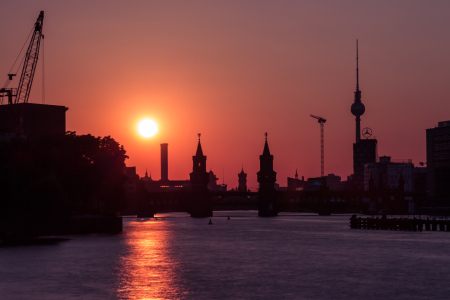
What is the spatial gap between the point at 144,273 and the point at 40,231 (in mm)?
41818

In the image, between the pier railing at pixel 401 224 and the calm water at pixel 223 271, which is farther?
the pier railing at pixel 401 224

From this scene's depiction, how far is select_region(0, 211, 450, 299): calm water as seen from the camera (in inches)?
2114

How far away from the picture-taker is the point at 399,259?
8150cm

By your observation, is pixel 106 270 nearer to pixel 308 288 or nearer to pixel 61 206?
pixel 308 288

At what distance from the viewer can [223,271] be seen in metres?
68.6

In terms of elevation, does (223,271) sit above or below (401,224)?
below

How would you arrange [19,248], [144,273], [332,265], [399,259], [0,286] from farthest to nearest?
1. [19,248]
2. [399,259]
3. [332,265]
4. [144,273]
5. [0,286]

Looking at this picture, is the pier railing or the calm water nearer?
the calm water

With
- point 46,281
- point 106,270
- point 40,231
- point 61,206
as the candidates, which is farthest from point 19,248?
point 46,281

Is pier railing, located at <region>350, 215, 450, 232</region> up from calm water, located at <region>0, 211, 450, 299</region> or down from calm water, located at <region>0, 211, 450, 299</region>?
up

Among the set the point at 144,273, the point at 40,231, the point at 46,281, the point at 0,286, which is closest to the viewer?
the point at 0,286

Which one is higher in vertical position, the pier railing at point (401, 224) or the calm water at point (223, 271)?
the pier railing at point (401, 224)

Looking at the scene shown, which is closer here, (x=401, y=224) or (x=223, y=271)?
(x=223, y=271)

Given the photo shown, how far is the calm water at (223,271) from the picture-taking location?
176ft
